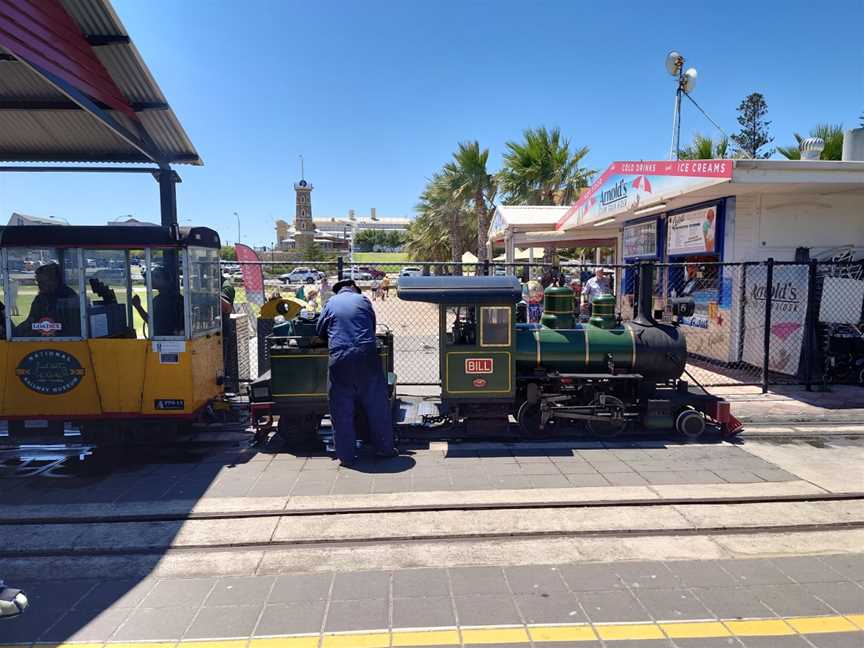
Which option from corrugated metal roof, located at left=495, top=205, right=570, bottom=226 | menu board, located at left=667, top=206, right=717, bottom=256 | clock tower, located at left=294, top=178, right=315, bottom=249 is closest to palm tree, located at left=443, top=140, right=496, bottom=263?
corrugated metal roof, located at left=495, top=205, right=570, bottom=226

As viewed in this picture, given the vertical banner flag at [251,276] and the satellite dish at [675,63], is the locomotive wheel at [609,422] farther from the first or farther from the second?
the satellite dish at [675,63]

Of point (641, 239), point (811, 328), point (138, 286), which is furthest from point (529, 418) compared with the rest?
point (641, 239)

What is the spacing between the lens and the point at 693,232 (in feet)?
38.8

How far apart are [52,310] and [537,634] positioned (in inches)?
245

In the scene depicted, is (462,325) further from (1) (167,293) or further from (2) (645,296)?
(1) (167,293)

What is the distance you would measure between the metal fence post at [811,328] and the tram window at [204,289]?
9.44 metres

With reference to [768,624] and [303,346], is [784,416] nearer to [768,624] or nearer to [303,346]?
[768,624]

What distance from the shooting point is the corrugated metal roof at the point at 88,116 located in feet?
21.1

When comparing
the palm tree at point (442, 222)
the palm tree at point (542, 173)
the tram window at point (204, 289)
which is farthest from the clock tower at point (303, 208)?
the tram window at point (204, 289)

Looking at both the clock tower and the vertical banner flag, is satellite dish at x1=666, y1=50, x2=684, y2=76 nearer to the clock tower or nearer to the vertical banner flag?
the vertical banner flag

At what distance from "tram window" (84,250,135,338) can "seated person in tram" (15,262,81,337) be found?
0.18 meters

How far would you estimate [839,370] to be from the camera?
9867 mm

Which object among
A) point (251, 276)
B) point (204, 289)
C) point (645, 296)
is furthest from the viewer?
point (251, 276)

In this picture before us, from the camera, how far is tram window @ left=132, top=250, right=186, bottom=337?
6512 millimetres
